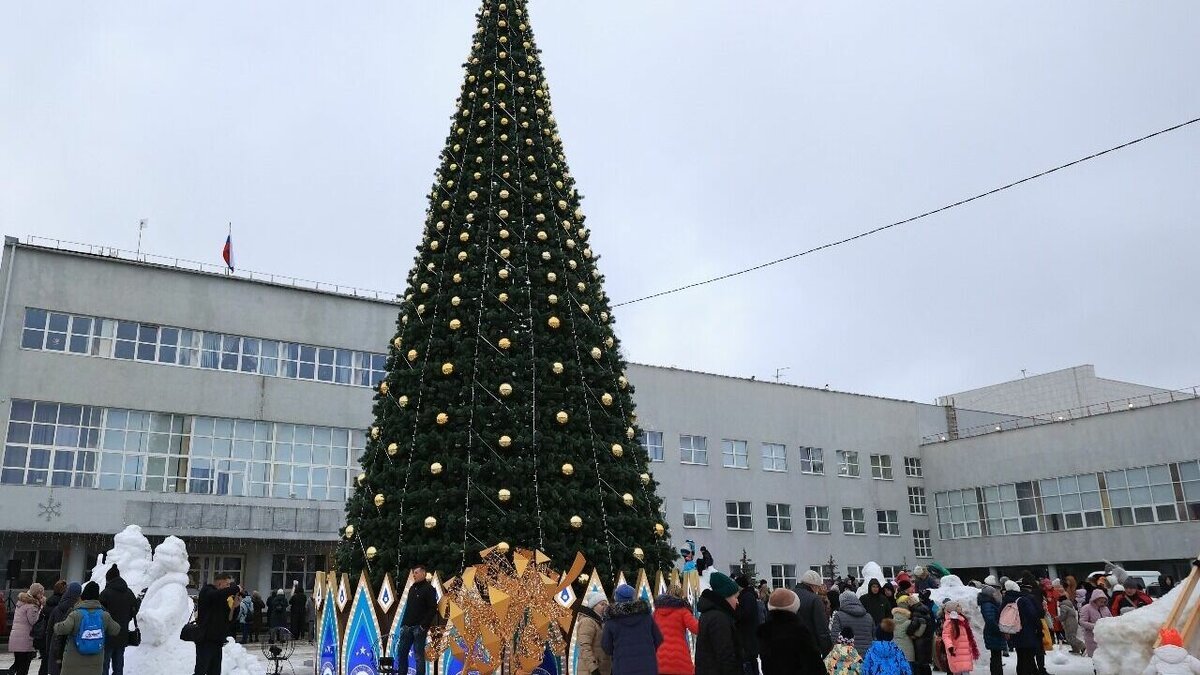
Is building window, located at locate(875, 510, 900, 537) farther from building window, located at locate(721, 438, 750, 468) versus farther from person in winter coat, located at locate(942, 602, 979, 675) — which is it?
person in winter coat, located at locate(942, 602, 979, 675)

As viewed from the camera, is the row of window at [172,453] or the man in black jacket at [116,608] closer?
the man in black jacket at [116,608]

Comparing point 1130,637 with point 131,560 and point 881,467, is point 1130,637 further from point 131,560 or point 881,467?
point 881,467

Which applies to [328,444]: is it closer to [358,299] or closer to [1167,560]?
[358,299]

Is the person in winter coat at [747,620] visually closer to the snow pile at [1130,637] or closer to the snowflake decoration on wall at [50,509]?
the snow pile at [1130,637]

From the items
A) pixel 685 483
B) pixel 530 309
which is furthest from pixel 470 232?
pixel 685 483

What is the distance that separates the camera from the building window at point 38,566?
30562 millimetres

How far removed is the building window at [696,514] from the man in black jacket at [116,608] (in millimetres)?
33625

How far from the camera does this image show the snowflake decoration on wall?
29.7 metres

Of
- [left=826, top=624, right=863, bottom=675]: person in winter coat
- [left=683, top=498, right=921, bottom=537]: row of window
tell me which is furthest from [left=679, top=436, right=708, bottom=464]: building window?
[left=826, top=624, right=863, bottom=675]: person in winter coat

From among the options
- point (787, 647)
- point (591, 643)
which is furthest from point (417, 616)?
point (787, 647)

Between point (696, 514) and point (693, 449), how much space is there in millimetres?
3110

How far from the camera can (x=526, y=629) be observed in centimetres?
952

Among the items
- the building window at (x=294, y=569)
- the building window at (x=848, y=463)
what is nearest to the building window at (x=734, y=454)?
the building window at (x=848, y=463)

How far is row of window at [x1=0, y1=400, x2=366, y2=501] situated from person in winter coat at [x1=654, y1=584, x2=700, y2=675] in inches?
1106
